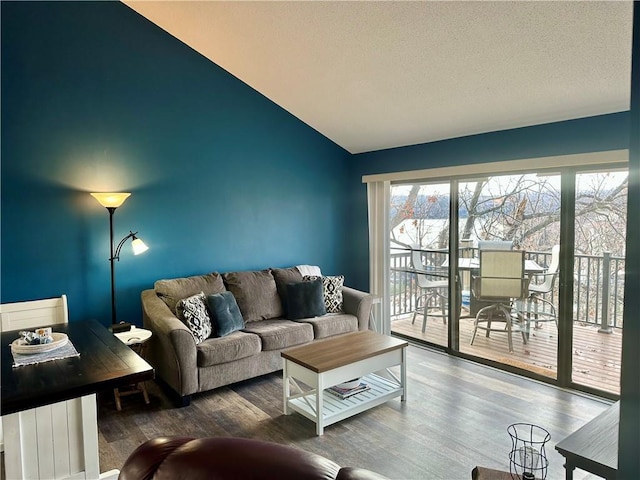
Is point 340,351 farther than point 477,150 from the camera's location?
No

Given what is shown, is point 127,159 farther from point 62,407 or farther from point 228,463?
point 228,463

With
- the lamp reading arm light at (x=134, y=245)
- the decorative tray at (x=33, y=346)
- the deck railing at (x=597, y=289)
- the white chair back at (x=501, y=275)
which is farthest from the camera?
the white chair back at (x=501, y=275)

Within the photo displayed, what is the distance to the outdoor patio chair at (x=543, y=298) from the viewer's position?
3848 millimetres

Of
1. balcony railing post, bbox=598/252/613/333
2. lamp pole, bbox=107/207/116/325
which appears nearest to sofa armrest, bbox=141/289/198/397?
lamp pole, bbox=107/207/116/325

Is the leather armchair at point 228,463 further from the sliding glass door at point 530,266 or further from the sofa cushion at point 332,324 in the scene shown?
the sliding glass door at point 530,266

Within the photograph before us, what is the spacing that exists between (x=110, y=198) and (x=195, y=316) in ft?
3.93

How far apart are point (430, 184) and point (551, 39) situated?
2.20 metres

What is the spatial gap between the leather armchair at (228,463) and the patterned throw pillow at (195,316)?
97.8 inches

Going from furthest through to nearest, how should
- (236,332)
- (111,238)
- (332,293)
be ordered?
(332,293)
(236,332)
(111,238)

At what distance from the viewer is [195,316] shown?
12.0 feet

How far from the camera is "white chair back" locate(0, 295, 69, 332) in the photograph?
3.23 m

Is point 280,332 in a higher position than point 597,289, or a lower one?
lower

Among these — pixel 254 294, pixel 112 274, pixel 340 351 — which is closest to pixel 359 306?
pixel 254 294

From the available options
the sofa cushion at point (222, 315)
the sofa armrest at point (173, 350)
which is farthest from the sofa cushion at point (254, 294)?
the sofa armrest at point (173, 350)
